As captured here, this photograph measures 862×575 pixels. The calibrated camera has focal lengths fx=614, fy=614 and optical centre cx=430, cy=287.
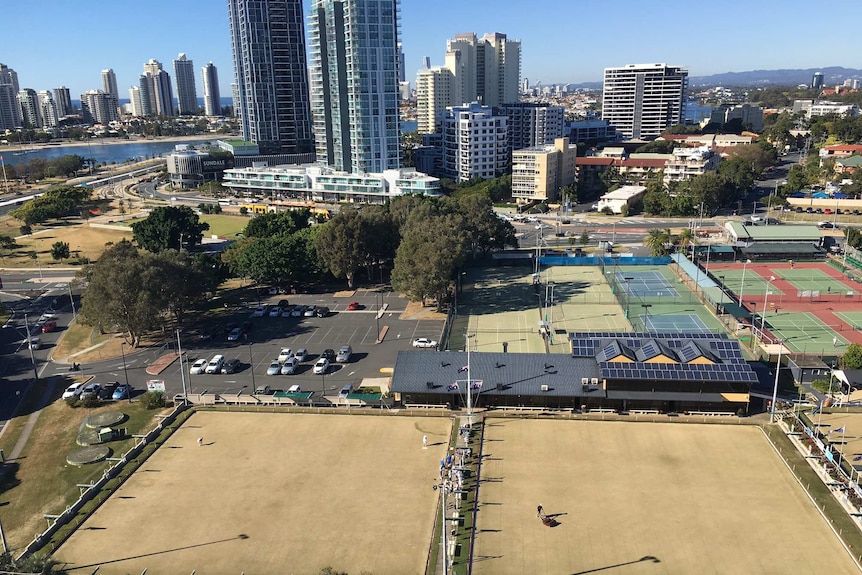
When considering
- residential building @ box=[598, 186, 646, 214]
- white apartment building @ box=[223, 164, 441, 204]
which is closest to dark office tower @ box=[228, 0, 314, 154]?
white apartment building @ box=[223, 164, 441, 204]

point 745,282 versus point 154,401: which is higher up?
point 745,282

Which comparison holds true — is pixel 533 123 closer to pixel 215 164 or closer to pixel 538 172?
pixel 538 172

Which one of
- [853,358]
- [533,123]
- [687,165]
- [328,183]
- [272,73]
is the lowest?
[853,358]

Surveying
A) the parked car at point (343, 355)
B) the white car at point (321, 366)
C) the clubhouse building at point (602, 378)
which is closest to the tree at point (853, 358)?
the clubhouse building at point (602, 378)

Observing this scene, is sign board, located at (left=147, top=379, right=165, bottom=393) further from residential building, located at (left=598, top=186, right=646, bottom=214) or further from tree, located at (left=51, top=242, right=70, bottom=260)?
residential building, located at (left=598, top=186, right=646, bottom=214)

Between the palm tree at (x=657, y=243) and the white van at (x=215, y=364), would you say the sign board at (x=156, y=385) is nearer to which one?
the white van at (x=215, y=364)

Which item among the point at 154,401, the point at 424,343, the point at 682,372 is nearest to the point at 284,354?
the point at 154,401
